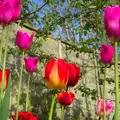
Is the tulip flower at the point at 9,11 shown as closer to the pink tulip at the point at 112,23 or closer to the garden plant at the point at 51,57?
the pink tulip at the point at 112,23

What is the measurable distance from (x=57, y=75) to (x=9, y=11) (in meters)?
0.22

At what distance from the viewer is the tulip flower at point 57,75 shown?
880 millimetres

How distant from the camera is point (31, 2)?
3.47 metres

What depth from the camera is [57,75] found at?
89 cm

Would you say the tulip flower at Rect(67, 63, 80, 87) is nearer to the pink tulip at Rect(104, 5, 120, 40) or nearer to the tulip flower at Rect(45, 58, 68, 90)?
the tulip flower at Rect(45, 58, 68, 90)

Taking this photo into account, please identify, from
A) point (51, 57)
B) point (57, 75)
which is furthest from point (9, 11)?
point (51, 57)

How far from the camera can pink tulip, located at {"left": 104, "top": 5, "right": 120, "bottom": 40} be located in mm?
724

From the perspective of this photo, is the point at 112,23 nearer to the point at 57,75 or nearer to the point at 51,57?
the point at 57,75

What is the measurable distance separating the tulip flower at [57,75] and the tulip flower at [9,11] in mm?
172

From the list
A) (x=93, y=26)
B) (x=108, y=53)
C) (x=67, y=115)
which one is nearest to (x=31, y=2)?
(x=93, y=26)

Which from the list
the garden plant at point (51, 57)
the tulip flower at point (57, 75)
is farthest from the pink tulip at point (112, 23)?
the garden plant at point (51, 57)

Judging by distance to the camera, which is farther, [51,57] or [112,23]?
[51,57]

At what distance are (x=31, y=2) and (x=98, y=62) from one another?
1332 mm

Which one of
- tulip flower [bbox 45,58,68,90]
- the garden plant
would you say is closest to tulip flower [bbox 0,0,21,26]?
tulip flower [bbox 45,58,68,90]
